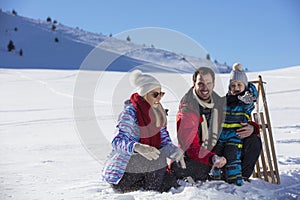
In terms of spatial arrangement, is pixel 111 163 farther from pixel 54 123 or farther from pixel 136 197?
pixel 54 123

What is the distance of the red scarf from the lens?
2666 millimetres

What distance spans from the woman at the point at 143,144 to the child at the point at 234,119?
35cm

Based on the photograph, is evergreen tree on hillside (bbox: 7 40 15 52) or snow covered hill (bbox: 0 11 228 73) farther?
evergreen tree on hillside (bbox: 7 40 15 52)

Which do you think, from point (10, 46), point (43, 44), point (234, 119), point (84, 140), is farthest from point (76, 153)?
point (43, 44)

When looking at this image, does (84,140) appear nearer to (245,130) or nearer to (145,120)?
(145,120)

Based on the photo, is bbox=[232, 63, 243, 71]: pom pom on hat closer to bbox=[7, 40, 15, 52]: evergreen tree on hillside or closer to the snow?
the snow

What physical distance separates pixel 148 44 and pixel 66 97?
9.99 metres

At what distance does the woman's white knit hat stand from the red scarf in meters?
0.05

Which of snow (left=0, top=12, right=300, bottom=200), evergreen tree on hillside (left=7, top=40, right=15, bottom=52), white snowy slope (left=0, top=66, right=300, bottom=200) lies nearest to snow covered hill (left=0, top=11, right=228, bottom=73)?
evergreen tree on hillside (left=7, top=40, right=15, bottom=52)

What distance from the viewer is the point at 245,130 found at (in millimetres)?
2887

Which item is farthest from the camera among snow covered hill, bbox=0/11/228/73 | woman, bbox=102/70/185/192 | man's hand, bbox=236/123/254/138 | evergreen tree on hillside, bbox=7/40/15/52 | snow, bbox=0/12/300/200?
evergreen tree on hillside, bbox=7/40/15/52

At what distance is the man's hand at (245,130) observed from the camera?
9.46ft

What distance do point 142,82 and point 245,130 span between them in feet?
2.96

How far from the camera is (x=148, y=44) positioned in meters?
2.54
